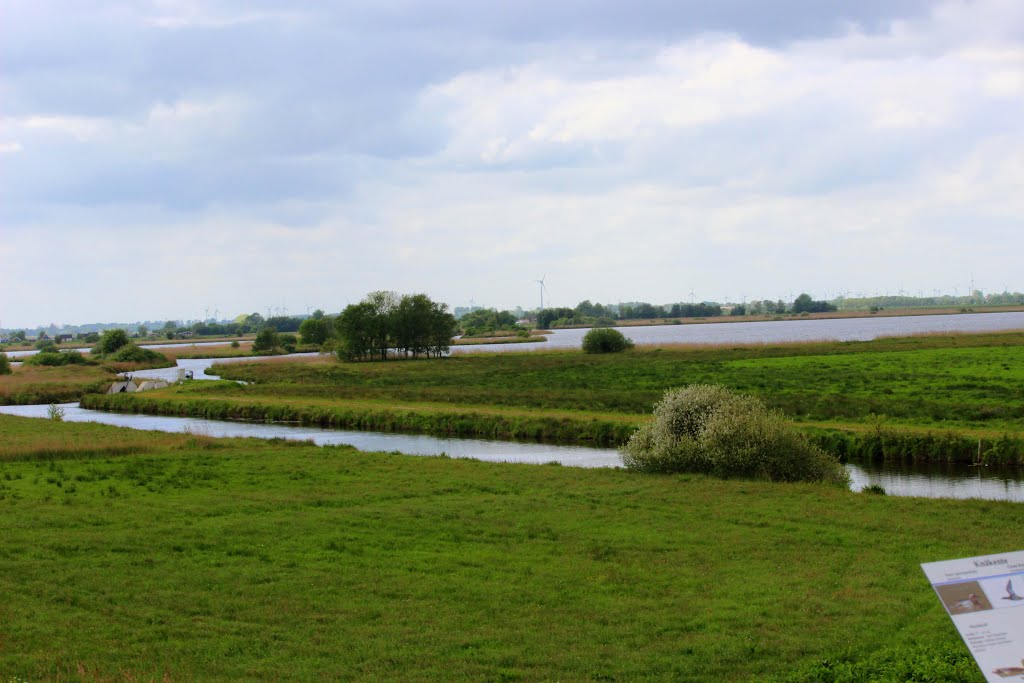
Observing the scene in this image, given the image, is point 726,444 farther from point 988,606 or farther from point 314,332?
point 314,332

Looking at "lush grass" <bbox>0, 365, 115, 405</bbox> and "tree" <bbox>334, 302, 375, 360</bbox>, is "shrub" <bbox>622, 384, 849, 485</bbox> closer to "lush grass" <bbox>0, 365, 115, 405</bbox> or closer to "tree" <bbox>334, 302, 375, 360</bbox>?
"lush grass" <bbox>0, 365, 115, 405</bbox>

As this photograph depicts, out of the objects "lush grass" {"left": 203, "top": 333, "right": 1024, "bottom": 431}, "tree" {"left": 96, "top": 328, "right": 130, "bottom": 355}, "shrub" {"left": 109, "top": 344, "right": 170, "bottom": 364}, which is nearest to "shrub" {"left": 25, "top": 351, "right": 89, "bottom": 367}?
"shrub" {"left": 109, "top": 344, "right": 170, "bottom": 364}

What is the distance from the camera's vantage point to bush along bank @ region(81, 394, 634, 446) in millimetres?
40406

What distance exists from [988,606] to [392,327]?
333 ft

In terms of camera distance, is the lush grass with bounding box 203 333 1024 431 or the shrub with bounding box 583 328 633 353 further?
the shrub with bounding box 583 328 633 353

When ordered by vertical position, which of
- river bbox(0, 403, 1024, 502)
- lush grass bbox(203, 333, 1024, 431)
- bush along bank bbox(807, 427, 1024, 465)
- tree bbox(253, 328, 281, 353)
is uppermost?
tree bbox(253, 328, 281, 353)

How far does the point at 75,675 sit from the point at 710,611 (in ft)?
25.6

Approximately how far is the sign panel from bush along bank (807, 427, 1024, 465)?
2433cm

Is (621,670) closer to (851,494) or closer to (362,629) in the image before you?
(362,629)

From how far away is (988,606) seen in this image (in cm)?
650

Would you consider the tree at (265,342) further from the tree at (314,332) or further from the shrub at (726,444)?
the shrub at (726,444)

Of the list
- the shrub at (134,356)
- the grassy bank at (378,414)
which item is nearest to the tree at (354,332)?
the shrub at (134,356)

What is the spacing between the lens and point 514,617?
11.6m

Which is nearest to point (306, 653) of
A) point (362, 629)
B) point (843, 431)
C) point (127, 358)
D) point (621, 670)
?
point (362, 629)
